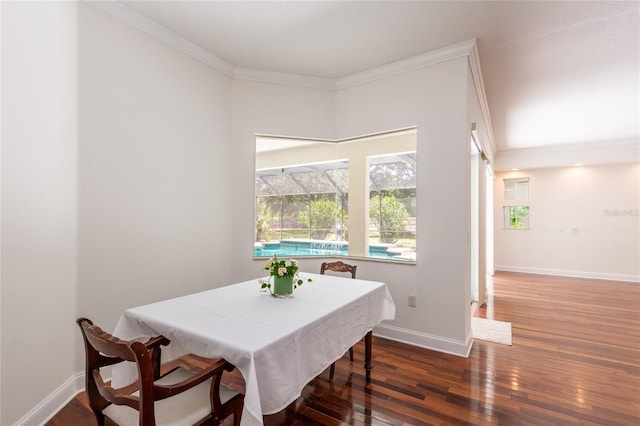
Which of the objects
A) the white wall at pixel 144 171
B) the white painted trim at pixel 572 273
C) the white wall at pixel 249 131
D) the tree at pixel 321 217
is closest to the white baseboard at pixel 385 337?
the white wall at pixel 144 171

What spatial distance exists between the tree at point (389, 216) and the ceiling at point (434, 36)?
1550 mm

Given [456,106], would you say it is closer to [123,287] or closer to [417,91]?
[417,91]

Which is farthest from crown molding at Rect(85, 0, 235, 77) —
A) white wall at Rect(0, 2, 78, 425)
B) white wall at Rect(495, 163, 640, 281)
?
white wall at Rect(495, 163, 640, 281)

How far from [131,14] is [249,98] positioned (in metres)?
1.31

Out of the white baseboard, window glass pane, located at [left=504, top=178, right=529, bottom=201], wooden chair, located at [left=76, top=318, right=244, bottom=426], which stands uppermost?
window glass pane, located at [left=504, top=178, right=529, bottom=201]

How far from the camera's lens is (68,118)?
7.14 ft

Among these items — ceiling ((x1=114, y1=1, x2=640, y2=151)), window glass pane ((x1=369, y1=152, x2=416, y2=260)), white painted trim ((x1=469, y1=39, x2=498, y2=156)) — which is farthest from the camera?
window glass pane ((x1=369, y1=152, x2=416, y2=260))

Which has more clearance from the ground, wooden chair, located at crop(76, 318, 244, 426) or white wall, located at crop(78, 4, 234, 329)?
white wall, located at crop(78, 4, 234, 329)

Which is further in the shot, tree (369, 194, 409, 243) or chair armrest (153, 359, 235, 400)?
tree (369, 194, 409, 243)

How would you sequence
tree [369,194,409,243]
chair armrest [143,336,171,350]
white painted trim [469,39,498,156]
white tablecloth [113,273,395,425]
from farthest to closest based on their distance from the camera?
tree [369,194,409,243] < white painted trim [469,39,498,156] < chair armrest [143,336,171,350] < white tablecloth [113,273,395,425]

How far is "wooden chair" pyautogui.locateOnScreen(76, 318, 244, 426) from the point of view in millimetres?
1075

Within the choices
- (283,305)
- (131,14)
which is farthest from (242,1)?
(283,305)

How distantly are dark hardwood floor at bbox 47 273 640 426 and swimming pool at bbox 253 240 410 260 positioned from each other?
3.41 ft

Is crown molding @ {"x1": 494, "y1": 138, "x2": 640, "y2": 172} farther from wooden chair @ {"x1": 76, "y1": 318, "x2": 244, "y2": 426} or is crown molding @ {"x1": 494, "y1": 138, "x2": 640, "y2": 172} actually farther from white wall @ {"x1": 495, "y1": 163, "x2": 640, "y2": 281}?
wooden chair @ {"x1": 76, "y1": 318, "x2": 244, "y2": 426}
